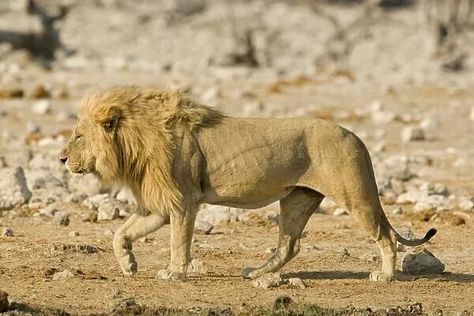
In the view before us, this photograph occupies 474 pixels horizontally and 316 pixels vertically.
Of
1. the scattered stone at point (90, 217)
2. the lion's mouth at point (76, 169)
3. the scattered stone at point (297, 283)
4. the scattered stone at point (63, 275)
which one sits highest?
the lion's mouth at point (76, 169)

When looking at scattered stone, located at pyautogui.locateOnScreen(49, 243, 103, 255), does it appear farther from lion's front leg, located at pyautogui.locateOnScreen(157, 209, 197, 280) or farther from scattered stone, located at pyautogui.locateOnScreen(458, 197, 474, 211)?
scattered stone, located at pyautogui.locateOnScreen(458, 197, 474, 211)

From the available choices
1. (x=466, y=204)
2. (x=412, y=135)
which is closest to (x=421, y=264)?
(x=466, y=204)

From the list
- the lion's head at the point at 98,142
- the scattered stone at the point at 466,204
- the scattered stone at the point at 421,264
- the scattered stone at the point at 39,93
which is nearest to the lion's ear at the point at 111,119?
the lion's head at the point at 98,142

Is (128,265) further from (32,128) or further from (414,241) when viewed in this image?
(32,128)

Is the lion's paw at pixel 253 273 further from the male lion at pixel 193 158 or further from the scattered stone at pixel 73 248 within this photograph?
the scattered stone at pixel 73 248

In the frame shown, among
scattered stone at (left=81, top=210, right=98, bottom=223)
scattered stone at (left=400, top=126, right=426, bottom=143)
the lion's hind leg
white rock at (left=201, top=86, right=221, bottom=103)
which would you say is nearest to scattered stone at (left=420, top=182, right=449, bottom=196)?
scattered stone at (left=81, top=210, right=98, bottom=223)

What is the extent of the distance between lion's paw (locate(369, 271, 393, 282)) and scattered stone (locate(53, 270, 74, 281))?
2002mm

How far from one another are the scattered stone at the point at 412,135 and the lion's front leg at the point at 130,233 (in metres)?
10.6

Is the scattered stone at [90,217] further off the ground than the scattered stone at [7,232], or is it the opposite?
the scattered stone at [7,232]

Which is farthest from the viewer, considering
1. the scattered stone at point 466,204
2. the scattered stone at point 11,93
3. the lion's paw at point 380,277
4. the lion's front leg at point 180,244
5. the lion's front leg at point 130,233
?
the scattered stone at point 11,93

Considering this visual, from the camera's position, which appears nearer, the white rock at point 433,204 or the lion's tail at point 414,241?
the lion's tail at point 414,241

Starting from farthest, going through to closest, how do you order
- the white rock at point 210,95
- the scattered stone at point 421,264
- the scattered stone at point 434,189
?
the white rock at point 210,95 < the scattered stone at point 434,189 < the scattered stone at point 421,264

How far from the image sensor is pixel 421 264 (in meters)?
10.2

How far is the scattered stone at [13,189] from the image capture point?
40.9 ft
